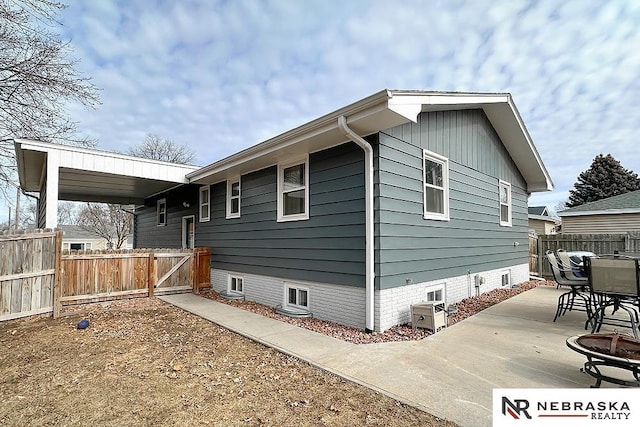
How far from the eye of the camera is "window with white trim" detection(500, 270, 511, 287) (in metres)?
9.21

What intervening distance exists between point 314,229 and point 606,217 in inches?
638

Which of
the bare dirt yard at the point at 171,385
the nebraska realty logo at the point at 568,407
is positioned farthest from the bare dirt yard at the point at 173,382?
the nebraska realty logo at the point at 568,407

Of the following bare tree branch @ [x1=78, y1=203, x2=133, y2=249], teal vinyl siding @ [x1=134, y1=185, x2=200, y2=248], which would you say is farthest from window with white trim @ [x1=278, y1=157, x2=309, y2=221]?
bare tree branch @ [x1=78, y1=203, x2=133, y2=249]

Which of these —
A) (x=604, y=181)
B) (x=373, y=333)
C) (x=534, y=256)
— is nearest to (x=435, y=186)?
(x=373, y=333)

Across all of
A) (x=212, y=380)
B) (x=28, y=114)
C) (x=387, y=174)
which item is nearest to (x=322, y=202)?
(x=387, y=174)

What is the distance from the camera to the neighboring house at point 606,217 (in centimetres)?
1417

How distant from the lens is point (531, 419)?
246 cm

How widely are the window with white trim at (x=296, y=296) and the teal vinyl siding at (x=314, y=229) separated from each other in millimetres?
238

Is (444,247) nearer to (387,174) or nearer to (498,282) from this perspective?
(387,174)

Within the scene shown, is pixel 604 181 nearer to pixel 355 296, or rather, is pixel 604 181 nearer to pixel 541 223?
pixel 541 223

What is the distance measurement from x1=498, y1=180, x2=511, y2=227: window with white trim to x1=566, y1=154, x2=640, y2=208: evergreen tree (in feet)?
82.0

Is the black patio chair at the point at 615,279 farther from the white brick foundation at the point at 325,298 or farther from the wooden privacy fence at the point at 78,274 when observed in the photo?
the wooden privacy fence at the point at 78,274

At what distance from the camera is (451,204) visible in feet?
22.6

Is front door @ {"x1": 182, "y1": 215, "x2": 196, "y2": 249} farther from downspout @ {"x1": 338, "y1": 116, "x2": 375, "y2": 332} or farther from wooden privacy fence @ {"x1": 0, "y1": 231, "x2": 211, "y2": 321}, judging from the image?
downspout @ {"x1": 338, "y1": 116, "x2": 375, "y2": 332}
